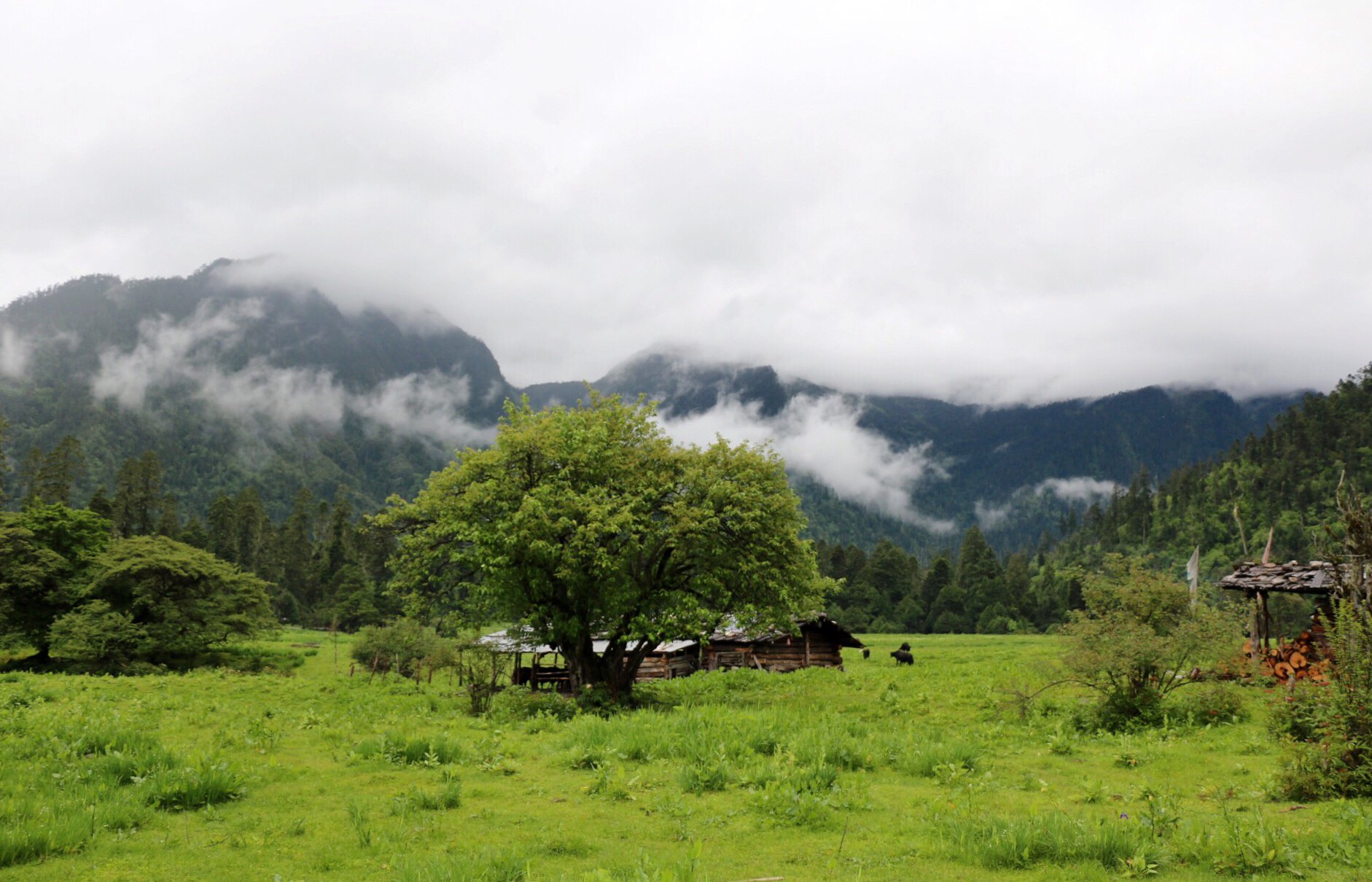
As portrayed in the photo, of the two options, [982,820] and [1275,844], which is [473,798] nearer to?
[982,820]

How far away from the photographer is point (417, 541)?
1077 inches

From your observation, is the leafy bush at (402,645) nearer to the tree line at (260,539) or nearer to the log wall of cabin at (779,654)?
the log wall of cabin at (779,654)

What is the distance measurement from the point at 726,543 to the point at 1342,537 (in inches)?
611

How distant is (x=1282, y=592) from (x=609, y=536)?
2532cm

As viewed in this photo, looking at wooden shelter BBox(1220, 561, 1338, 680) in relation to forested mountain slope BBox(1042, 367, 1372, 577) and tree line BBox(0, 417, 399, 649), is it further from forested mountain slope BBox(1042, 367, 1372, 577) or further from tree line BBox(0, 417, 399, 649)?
forested mountain slope BBox(1042, 367, 1372, 577)

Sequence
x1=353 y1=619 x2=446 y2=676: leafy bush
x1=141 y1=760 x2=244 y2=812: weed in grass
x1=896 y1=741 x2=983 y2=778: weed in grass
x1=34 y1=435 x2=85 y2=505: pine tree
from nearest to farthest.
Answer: x1=141 y1=760 x2=244 y2=812: weed in grass
x1=896 y1=741 x2=983 y2=778: weed in grass
x1=353 y1=619 x2=446 y2=676: leafy bush
x1=34 y1=435 x2=85 y2=505: pine tree

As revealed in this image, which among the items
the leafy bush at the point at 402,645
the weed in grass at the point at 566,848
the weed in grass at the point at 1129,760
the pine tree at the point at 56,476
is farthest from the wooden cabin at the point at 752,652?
the pine tree at the point at 56,476

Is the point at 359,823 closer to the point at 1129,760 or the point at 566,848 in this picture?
the point at 566,848

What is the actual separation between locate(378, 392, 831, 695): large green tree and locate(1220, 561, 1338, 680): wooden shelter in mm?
16396

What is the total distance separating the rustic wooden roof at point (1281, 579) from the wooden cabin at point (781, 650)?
2088cm

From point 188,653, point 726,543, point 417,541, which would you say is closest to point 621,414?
point 726,543

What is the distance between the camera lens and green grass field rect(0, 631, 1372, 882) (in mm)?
8836

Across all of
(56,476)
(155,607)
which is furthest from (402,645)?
(56,476)

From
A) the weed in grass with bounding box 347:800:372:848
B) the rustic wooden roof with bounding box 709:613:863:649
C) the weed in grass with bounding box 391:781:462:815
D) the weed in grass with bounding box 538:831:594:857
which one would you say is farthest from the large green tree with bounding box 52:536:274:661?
the weed in grass with bounding box 538:831:594:857
